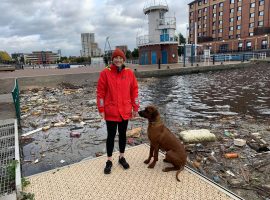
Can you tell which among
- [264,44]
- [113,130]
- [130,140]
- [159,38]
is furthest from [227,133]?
[264,44]

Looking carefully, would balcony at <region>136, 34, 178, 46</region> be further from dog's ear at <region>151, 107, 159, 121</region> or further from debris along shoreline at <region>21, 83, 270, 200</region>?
dog's ear at <region>151, 107, 159, 121</region>

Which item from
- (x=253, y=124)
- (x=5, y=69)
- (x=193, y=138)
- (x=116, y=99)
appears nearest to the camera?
(x=116, y=99)

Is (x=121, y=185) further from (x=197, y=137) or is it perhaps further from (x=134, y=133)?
(x=134, y=133)

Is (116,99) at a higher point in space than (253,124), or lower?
higher

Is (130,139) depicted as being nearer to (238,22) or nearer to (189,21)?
(238,22)

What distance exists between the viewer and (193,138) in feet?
19.4

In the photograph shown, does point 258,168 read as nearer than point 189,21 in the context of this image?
Yes

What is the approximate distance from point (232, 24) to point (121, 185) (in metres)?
80.9

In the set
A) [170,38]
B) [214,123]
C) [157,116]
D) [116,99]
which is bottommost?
[214,123]

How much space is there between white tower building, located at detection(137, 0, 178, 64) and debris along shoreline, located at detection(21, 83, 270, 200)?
29.7m

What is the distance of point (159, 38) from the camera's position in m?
37.5

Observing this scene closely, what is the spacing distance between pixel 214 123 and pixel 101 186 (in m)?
5.33

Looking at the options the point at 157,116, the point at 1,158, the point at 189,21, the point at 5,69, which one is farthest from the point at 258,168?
the point at 189,21

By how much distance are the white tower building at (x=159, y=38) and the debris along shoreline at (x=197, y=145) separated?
1170 inches
